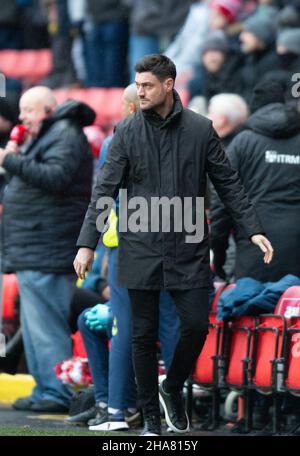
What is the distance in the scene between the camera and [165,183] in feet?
30.4

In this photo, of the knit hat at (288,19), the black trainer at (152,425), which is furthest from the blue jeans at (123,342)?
the knit hat at (288,19)

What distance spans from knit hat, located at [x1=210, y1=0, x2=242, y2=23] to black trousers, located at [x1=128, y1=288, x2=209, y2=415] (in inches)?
279

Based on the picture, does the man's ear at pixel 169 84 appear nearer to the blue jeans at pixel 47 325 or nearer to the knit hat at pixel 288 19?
the blue jeans at pixel 47 325

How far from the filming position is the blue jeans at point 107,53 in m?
18.5

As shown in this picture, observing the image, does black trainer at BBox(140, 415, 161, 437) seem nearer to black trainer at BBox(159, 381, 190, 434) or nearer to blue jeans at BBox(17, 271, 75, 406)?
black trainer at BBox(159, 381, 190, 434)

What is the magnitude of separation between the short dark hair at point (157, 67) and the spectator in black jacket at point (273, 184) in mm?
1314

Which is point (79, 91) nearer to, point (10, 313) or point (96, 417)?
point (10, 313)

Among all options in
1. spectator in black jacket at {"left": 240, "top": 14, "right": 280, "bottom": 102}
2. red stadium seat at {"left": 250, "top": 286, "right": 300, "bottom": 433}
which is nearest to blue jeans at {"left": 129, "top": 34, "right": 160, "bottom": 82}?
spectator in black jacket at {"left": 240, "top": 14, "right": 280, "bottom": 102}

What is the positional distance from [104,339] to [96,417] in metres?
0.53

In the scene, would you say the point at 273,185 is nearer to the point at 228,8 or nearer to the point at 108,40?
the point at 228,8

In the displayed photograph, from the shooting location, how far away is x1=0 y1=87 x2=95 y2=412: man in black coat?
11461 mm

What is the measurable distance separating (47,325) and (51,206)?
2.79 ft
